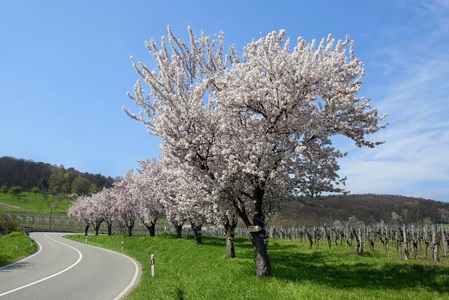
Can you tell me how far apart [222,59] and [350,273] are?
34.8ft

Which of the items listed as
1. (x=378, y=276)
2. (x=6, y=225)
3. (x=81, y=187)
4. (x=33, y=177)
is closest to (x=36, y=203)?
(x=81, y=187)

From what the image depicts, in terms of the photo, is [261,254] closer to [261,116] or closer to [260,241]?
[260,241]

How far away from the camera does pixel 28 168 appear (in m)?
190

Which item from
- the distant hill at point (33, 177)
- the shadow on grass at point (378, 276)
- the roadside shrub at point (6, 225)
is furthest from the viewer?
the distant hill at point (33, 177)

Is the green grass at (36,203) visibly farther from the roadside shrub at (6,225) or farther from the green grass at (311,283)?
the green grass at (311,283)

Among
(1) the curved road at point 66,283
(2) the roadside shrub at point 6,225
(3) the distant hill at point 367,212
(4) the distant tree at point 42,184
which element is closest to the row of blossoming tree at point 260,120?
(1) the curved road at point 66,283

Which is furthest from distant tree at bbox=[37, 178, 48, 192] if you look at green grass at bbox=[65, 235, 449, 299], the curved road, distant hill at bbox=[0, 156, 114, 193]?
green grass at bbox=[65, 235, 449, 299]

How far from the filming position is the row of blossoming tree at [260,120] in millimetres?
10414

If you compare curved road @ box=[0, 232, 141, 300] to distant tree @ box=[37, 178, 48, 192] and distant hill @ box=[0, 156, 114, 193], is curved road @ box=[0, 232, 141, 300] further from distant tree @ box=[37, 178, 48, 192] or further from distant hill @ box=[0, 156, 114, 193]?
distant tree @ box=[37, 178, 48, 192]

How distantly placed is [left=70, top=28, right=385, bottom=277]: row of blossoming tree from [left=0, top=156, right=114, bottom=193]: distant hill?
173853 mm

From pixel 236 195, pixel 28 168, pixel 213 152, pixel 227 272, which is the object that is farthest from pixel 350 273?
pixel 28 168

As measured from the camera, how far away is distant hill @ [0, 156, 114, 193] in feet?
582

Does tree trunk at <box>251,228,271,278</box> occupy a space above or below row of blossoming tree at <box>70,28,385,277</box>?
below

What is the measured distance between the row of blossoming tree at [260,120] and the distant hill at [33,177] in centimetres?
17385
